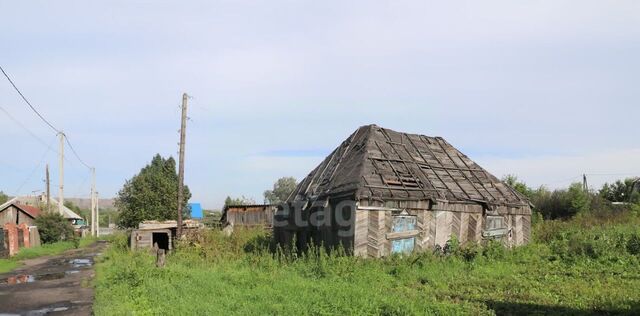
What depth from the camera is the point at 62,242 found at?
3906 centimetres

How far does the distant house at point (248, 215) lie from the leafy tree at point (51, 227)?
1293 cm

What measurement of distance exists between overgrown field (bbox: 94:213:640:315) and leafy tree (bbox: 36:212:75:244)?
76.2ft

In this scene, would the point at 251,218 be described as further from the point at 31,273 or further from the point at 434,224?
the point at 434,224

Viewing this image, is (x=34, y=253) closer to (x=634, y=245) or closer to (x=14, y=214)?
(x=14, y=214)

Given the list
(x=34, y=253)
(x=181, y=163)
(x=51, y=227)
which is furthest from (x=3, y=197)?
(x=181, y=163)

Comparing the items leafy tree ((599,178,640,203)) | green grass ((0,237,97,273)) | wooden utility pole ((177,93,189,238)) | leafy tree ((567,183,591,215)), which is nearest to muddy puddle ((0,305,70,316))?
green grass ((0,237,97,273))

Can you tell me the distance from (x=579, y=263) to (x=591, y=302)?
21.2ft

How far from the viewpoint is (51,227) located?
3800 centimetres

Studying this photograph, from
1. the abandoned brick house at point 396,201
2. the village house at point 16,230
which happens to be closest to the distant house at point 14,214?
the village house at point 16,230

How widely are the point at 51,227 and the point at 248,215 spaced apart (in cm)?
1528

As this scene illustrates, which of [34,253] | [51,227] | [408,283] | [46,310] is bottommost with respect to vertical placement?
[34,253]

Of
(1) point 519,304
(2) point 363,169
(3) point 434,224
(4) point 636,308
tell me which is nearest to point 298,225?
(2) point 363,169

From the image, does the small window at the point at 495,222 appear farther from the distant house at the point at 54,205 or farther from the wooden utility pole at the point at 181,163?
the distant house at the point at 54,205

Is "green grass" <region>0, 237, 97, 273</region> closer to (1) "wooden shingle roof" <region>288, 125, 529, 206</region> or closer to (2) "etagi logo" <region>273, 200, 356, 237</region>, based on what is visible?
(2) "etagi logo" <region>273, 200, 356, 237</region>
